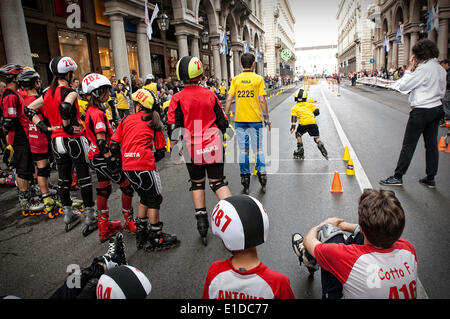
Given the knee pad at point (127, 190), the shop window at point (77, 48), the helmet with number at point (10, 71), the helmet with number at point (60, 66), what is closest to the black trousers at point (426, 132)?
the knee pad at point (127, 190)

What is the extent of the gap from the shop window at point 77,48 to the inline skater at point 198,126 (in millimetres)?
12991

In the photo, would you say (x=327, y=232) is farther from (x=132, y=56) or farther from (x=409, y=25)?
(x=409, y=25)

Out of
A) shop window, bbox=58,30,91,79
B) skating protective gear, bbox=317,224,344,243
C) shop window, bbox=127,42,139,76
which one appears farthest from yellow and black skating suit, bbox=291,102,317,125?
shop window, bbox=127,42,139,76

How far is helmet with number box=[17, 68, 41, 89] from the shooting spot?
15.1 ft

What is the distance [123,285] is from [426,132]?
16.9 ft

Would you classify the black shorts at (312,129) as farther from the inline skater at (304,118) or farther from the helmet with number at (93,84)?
the helmet with number at (93,84)

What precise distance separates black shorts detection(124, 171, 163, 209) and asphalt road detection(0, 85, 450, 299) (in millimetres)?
590

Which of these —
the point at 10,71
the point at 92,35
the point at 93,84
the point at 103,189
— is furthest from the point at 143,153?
the point at 92,35

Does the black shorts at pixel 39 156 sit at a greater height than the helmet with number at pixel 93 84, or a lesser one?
lesser

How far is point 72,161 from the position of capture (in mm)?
4449

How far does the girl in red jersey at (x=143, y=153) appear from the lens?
11.5 ft
